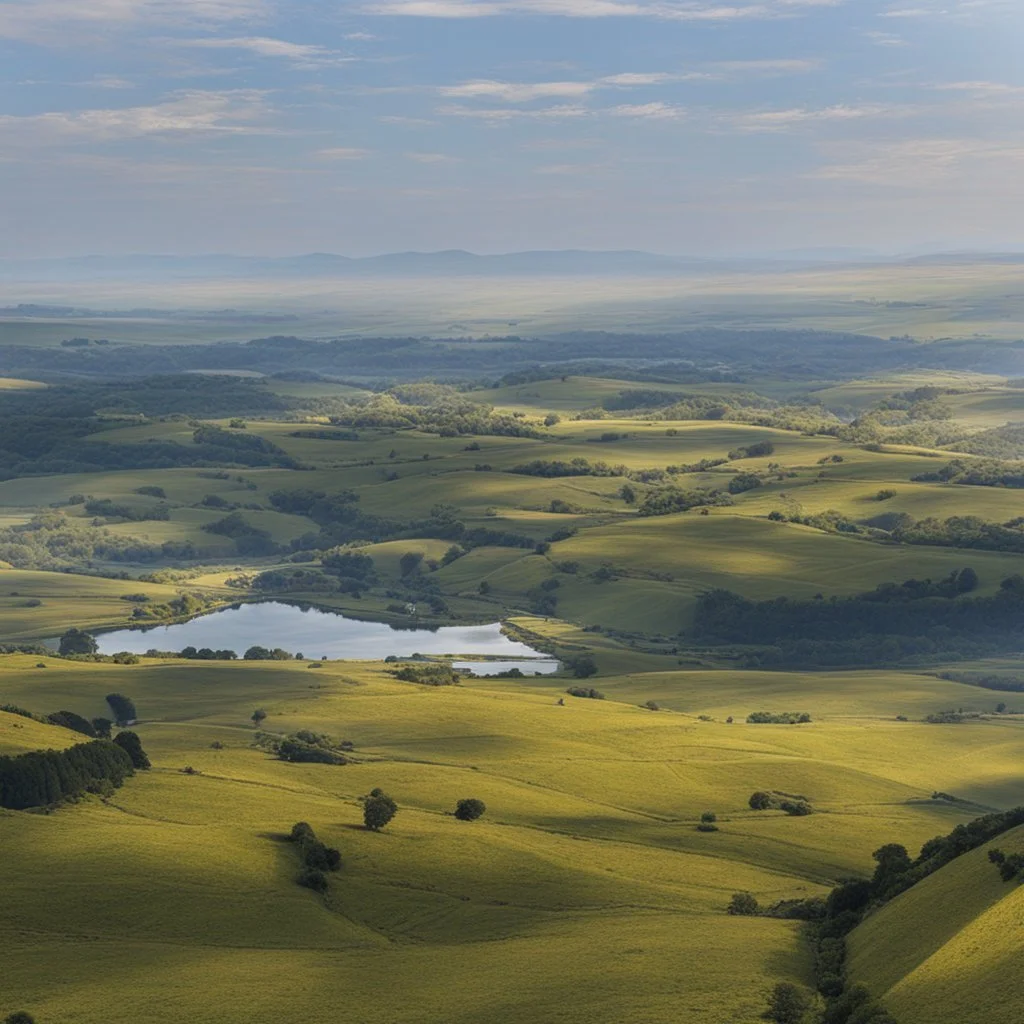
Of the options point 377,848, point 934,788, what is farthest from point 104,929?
point 934,788

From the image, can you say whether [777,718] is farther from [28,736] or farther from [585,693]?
[28,736]

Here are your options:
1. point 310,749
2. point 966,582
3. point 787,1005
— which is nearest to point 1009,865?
point 787,1005

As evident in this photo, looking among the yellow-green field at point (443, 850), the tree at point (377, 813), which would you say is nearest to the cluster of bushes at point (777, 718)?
the yellow-green field at point (443, 850)

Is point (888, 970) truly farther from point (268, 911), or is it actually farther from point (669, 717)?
point (669, 717)

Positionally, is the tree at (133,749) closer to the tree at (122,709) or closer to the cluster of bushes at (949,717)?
the tree at (122,709)

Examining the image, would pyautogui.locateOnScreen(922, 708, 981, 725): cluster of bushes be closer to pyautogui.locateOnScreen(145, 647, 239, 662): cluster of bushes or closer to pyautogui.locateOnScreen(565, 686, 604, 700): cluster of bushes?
pyautogui.locateOnScreen(565, 686, 604, 700): cluster of bushes
